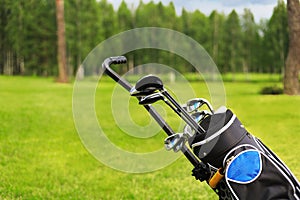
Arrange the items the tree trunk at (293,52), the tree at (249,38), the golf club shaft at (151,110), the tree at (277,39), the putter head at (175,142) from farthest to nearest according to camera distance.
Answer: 1. the tree at (249,38)
2. the tree at (277,39)
3. the tree trunk at (293,52)
4. the golf club shaft at (151,110)
5. the putter head at (175,142)

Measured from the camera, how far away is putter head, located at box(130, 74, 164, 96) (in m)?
2.07

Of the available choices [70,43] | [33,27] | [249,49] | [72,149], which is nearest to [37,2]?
[33,27]

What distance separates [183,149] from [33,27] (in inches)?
1205

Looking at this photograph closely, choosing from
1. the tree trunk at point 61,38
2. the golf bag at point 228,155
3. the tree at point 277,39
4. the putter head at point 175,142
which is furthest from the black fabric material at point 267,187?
the tree at point 277,39

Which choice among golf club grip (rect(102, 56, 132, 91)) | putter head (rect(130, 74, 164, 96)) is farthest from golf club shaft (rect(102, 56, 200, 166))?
putter head (rect(130, 74, 164, 96))

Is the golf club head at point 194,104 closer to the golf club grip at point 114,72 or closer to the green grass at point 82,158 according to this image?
the golf club grip at point 114,72

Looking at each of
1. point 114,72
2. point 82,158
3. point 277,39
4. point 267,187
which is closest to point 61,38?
point 82,158

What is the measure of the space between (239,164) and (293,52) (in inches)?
399

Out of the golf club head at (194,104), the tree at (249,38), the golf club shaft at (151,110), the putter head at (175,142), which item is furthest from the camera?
the tree at (249,38)

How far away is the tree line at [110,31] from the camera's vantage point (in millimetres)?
30672

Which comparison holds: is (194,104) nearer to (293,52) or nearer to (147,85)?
(147,85)

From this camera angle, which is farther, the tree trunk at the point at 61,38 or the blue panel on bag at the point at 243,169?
the tree trunk at the point at 61,38

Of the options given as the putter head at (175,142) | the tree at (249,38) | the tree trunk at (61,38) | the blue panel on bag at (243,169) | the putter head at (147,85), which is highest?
the putter head at (147,85)

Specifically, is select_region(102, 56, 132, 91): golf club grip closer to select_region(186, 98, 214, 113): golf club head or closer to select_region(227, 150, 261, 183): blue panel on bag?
select_region(186, 98, 214, 113): golf club head
